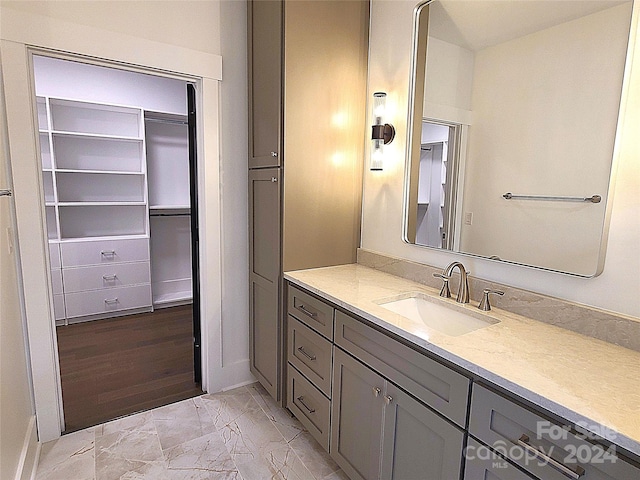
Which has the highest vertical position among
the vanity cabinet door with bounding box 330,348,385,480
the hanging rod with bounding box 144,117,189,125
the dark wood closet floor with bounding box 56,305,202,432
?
the hanging rod with bounding box 144,117,189,125

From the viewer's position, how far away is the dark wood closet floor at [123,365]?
7.68 ft

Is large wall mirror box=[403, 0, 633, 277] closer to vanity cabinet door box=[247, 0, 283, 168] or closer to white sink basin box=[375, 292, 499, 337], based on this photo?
white sink basin box=[375, 292, 499, 337]

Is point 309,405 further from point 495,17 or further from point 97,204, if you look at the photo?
point 97,204

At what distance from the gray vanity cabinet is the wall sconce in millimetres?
1118

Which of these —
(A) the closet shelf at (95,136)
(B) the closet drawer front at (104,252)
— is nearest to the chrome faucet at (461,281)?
(B) the closet drawer front at (104,252)

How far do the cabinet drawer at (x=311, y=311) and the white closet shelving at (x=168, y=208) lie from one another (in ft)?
8.42

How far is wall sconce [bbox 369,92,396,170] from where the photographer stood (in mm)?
2078

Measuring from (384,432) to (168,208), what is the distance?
11.1 feet

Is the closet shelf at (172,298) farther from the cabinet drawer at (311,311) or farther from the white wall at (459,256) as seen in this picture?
the white wall at (459,256)

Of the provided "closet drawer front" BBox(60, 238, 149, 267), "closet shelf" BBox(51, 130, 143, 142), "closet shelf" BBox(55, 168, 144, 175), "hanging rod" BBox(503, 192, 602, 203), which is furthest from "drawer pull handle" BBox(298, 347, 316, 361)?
"closet shelf" BBox(51, 130, 143, 142)

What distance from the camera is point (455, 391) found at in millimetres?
1127

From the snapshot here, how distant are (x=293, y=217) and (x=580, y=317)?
53.9 inches

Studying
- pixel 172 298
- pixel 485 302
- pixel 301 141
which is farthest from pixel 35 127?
pixel 172 298

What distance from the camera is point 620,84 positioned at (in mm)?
1206
